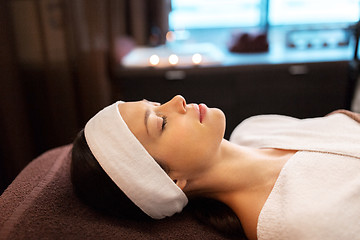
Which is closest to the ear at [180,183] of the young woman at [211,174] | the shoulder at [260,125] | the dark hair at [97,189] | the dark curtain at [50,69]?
the young woman at [211,174]

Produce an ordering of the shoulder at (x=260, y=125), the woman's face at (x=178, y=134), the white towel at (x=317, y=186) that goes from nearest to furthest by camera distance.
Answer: the white towel at (x=317, y=186), the woman's face at (x=178, y=134), the shoulder at (x=260, y=125)

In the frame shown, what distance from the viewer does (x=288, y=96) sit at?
2240 mm

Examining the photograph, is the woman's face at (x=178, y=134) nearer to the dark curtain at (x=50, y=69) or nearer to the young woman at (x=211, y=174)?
the young woman at (x=211, y=174)

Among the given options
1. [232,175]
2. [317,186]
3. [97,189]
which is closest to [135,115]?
[97,189]

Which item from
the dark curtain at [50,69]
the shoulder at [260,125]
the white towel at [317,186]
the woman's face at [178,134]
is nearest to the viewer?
the white towel at [317,186]

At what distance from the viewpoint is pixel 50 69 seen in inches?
84.0

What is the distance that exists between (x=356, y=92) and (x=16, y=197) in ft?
6.41

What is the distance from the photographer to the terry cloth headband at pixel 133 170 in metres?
0.97

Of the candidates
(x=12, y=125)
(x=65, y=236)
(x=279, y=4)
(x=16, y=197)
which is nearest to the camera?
(x=65, y=236)

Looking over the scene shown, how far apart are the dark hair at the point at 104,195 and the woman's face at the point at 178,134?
14 centimetres

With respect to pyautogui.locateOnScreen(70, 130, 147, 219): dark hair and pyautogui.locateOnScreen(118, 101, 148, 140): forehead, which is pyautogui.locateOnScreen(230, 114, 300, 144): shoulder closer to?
pyautogui.locateOnScreen(118, 101, 148, 140): forehead

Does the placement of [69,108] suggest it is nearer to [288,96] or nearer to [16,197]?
[16,197]

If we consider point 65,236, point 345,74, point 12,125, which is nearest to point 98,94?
point 12,125

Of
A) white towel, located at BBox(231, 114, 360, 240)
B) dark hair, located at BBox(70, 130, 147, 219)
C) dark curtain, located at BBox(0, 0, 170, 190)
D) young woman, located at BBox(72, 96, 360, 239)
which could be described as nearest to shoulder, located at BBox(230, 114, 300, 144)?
white towel, located at BBox(231, 114, 360, 240)
